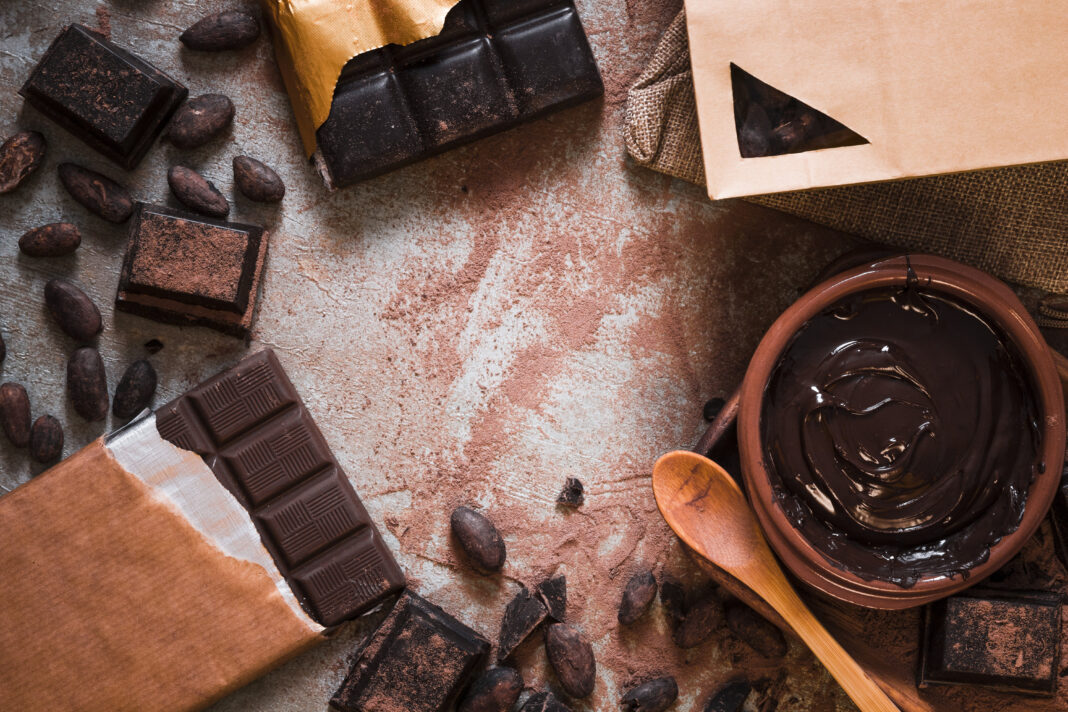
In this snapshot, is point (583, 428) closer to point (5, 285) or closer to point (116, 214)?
point (116, 214)

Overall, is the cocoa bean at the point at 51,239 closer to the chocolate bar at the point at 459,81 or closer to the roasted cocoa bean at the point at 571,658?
the chocolate bar at the point at 459,81

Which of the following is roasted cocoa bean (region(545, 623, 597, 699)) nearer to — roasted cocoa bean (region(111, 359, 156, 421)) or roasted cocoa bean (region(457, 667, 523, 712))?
roasted cocoa bean (region(457, 667, 523, 712))

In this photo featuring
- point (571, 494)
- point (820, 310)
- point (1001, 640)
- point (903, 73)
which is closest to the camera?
point (903, 73)

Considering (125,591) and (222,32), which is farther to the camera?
(222,32)

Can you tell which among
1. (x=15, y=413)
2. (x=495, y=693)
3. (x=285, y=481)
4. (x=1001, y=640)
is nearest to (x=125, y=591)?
(x=285, y=481)

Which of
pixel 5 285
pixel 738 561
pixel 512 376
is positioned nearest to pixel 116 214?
pixel 5 285

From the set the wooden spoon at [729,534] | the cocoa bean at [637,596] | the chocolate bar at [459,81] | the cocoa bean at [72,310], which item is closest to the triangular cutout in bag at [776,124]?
the chocolate bar at [459,81]

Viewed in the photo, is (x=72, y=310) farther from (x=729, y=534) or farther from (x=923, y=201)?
(x=923, y=201)
